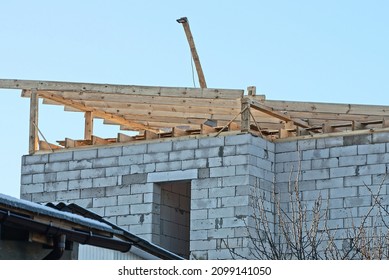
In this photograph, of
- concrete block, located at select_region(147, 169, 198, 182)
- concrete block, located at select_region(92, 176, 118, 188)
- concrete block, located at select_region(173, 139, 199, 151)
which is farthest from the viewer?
concrete block, located at select_region(92, 176, 118, 188)

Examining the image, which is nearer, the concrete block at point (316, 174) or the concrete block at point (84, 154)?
the concrete block at point (316, 174)

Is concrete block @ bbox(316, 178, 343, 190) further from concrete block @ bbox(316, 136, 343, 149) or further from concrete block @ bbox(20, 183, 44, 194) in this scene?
concrete block @ bbox(20, 183, 44, 194)

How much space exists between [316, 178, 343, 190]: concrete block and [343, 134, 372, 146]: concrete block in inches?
26.0

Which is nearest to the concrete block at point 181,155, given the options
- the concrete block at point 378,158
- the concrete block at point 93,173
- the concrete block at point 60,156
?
the concrete block at point 93,173

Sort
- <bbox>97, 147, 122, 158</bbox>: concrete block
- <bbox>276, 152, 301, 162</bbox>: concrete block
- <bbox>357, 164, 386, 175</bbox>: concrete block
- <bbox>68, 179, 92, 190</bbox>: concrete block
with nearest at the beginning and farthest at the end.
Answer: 1. <bbox>357, 164, 386, 175</bbox>: concrete block
2. <bbox>276, 152, 301, 162</bbox>: concrete block
3. <bbox>97, 147, 122, 158</bbox>: concrete block
4. <bbox>68, 179, 92, 190</bbox>: concrete block

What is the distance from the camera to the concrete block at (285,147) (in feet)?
65.8

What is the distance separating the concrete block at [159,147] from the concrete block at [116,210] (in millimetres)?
1131

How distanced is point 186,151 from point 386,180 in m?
3.66

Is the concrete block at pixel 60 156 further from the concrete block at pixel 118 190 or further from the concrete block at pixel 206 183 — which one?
the concrete block at pixel 206 183

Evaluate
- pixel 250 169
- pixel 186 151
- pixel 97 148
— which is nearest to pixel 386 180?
pixel 250 169

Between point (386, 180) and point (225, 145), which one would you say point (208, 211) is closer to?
point (225, 145)

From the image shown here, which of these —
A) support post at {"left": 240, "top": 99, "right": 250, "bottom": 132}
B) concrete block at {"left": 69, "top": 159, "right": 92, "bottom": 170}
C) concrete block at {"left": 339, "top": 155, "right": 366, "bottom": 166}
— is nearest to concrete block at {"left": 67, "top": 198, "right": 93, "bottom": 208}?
concrete block at {"left": 69, "top": 159, "right": 92, "bottom": 170}

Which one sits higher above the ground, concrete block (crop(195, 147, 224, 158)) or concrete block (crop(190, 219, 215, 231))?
concrete block (crop(195, 147, 224, 158))

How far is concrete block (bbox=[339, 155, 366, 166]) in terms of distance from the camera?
63.4ft
